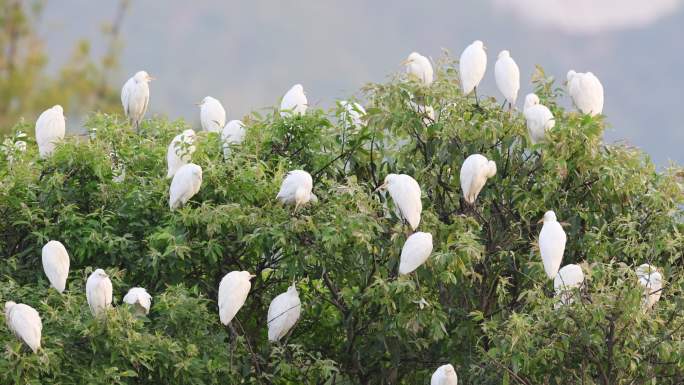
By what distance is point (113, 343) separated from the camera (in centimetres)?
441

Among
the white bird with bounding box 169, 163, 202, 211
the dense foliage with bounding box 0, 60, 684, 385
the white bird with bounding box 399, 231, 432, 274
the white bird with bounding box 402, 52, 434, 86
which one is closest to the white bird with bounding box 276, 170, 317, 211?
the dense foliage with bounding box 0, 60, 684, 385

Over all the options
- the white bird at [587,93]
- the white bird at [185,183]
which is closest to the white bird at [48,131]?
the white bird at [185,183]

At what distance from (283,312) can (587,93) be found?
5.43 feet

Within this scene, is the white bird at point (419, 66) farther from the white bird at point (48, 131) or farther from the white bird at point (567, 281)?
the white bird at point (48, 131)

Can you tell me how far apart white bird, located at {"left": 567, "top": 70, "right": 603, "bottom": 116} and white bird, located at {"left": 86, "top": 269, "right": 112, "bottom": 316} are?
221cm

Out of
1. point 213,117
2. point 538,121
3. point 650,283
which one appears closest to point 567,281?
point 650,283

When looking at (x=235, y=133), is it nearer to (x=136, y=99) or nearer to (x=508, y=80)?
(x=136, y=99)

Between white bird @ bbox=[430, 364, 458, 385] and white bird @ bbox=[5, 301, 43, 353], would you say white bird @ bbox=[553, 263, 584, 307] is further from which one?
white bird @ bbox=[5, 301, 43, 353]

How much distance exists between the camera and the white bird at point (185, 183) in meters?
4.86

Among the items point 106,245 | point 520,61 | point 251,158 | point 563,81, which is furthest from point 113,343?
point 520,61

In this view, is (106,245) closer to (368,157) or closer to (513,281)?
(368,157)

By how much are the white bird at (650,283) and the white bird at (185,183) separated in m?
1.68

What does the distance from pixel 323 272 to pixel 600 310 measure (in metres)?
1.15

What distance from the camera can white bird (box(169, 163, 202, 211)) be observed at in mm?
4855
